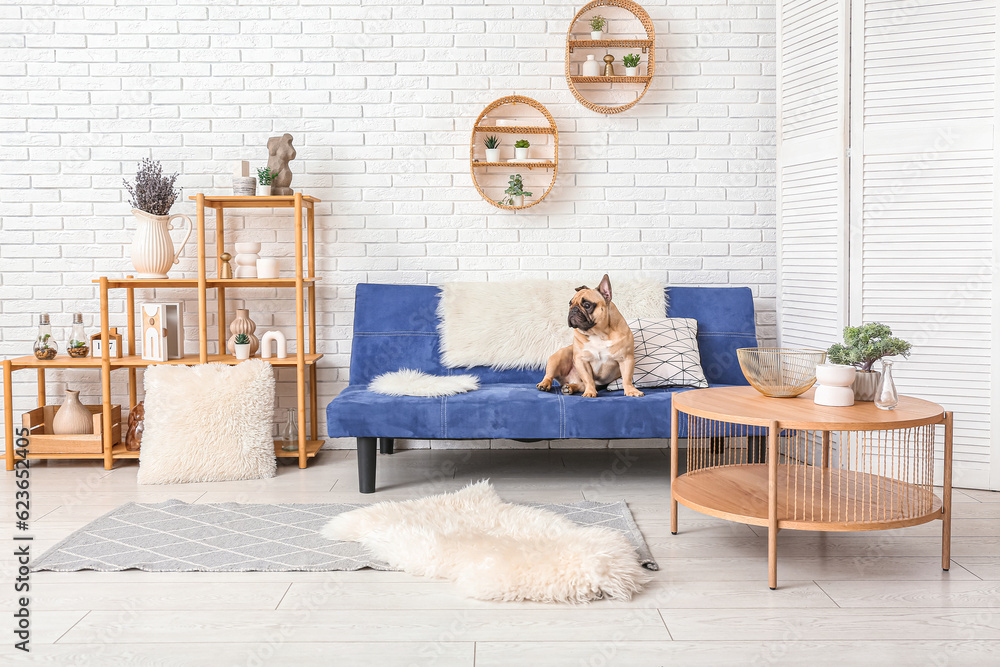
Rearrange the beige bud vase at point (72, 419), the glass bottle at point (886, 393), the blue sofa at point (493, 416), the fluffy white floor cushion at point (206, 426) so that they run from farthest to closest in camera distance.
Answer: the beige bud vase at point (72, 419) < the fluffy white floor cushion at point (206, 426) < the blue sofa at point (493, 416) < the glass bottle at point (886, 393)

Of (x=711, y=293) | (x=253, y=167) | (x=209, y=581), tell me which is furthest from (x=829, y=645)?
(x=253, y=167)

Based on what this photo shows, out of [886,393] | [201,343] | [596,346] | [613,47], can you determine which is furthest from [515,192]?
[886,393]

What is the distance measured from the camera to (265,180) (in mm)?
3594

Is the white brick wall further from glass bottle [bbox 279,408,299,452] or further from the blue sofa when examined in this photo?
the blue sofa

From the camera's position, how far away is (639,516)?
109 inches

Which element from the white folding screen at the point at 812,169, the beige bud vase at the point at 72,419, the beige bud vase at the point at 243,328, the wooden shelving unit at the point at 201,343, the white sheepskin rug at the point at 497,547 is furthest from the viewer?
the beige bud vase at the point at 243,328

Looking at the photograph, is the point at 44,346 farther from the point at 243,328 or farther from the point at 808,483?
the point at 808,483

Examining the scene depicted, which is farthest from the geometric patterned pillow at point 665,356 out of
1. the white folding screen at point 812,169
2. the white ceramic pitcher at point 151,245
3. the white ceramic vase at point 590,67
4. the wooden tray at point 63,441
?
the wooden tray at point 63,441

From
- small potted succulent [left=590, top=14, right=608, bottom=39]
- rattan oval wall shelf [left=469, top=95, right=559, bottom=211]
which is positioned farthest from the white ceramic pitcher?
small potted succulent [left=590, top=14, right=608, bottom=39]

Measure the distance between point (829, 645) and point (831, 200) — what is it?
227 cm

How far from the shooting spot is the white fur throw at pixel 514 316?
140 inches

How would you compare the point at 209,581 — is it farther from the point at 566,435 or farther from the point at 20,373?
the point at 20,373

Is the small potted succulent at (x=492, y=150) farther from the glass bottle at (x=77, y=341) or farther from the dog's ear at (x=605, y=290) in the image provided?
the glass bottle at (x=77, y=341)

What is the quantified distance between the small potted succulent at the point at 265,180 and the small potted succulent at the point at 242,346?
685 mm
